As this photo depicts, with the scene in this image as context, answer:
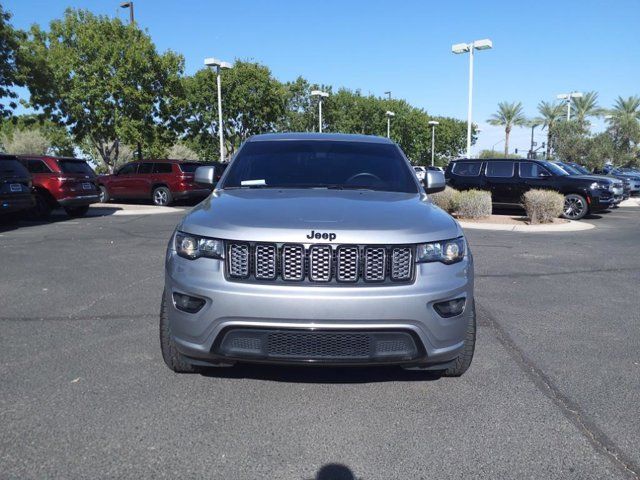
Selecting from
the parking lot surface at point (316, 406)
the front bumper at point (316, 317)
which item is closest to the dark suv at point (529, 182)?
the parking lot surface at point (316, 406)

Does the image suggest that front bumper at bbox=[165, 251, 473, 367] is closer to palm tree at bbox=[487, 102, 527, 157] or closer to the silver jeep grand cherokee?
the silver jeep grand cherokee

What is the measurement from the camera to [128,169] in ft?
67.3

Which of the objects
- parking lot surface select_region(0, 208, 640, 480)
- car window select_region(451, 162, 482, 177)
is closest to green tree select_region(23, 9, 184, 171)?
car window select_region(451, 162, 482, 177)

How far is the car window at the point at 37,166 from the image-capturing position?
47.7 ft

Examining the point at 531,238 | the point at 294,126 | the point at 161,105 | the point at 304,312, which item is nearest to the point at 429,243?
the point at 304,312

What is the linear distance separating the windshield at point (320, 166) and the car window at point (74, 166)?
11.8 metres

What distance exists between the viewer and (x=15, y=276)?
23.3ft

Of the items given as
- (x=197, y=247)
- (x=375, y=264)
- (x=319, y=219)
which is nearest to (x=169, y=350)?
(x=197, y=247)

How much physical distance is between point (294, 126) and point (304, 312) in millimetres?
42184

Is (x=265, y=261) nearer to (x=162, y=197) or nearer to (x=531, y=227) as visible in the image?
(x=531, y=227)

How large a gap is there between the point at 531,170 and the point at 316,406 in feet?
48.4

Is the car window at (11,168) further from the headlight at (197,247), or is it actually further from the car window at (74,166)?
the headlight at (197,247)

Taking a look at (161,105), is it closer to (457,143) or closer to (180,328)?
(180,328)

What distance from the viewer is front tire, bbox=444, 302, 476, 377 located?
3416 millimetres
